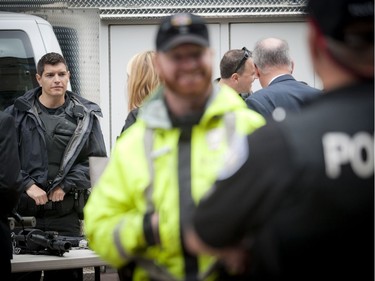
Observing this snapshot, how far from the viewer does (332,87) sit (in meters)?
2.21

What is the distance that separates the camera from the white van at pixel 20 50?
8.11 meters

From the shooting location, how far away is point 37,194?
687 centimetres

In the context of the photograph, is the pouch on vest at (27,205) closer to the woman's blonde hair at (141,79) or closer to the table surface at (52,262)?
the table surface at (52,262)

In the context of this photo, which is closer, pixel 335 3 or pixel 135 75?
pixel 335 3

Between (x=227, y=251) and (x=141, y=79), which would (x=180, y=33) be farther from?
(x=141, y=79)

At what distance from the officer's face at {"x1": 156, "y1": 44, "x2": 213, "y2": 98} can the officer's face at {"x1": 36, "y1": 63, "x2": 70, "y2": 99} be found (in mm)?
3945

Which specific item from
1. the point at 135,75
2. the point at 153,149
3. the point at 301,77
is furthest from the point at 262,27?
the point at 153,149

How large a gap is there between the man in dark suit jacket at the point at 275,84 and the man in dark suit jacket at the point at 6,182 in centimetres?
136

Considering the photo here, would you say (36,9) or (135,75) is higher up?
(36,9)

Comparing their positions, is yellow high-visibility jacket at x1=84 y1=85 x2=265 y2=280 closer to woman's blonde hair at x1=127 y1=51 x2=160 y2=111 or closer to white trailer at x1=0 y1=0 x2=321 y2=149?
woman's blonde hair at x1=127 y1=51 x2=160 y2=111

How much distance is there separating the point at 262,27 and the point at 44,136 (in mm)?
2366

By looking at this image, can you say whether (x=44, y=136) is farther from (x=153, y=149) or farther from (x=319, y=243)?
(x=319, y=243)

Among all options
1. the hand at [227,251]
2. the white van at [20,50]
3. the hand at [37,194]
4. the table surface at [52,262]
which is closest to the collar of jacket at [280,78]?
the table surface at [52,262]

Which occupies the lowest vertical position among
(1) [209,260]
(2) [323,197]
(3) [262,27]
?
(1) [209,260]
